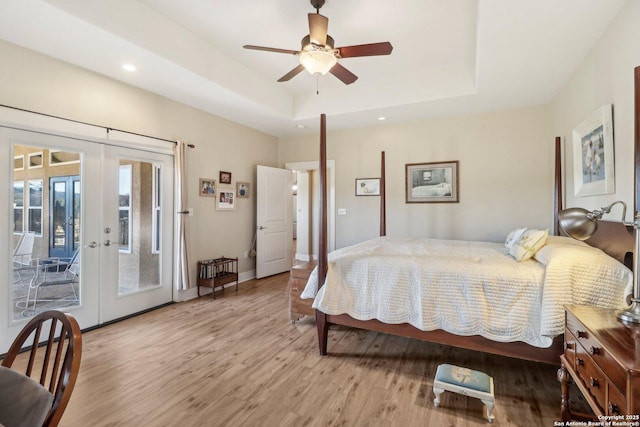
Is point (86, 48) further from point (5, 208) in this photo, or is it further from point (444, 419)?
point (444, 419)

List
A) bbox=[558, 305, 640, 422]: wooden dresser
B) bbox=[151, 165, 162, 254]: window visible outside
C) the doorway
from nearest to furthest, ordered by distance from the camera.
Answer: bbox=[558, 305, 640, 422]: wooden dresser → bbox=[151, 165, 162, 254]: window visible outside → the doorway

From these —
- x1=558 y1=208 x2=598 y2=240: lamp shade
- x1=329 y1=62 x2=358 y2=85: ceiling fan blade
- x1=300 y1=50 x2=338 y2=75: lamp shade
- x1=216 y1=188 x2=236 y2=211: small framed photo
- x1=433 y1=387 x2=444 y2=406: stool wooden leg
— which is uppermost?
x1=329 y1=62 x2=358 y2=85: ceiling fan blade

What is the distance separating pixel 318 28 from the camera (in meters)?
2.35

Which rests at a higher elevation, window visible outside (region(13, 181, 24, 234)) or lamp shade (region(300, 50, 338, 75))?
lamp shade (region(300, 50, 338, 75))

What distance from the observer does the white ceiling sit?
2289 millimetres

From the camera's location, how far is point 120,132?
131 inches

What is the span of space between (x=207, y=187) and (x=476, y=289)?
145 inches

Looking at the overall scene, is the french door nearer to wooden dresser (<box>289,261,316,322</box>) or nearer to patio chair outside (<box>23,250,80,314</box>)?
patio chair outside (<box>23,250,80,314</box>)

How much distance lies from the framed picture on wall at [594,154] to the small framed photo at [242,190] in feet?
14.3

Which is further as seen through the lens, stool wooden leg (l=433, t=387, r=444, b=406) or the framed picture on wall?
the framed picture on wall

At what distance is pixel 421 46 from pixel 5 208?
424 cm

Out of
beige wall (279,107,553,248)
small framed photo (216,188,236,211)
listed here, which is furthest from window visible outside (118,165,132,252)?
beige wall (279,107,553,248)

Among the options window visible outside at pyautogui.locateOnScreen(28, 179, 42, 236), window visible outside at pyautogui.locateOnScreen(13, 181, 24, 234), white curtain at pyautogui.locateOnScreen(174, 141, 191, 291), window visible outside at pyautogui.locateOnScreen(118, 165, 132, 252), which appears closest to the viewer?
window visible outside at pyautogui.locateOnScreen(13, 181, 24, 234)

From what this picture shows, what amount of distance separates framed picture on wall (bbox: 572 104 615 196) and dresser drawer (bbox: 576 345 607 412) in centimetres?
151
